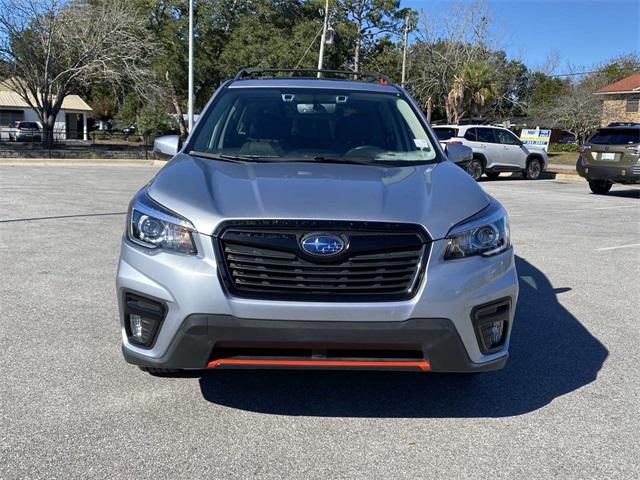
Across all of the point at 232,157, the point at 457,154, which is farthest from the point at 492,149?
the point at 232,157

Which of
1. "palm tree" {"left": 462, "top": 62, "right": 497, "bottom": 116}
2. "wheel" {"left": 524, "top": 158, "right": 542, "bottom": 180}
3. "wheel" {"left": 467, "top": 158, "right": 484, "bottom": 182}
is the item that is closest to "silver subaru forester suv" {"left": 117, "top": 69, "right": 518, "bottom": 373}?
"wheel" {"left": 467, "top": 158, "right": 484, "bottom": 182}

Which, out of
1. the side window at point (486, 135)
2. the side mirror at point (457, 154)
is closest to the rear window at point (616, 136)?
the side window at point (486, 135)

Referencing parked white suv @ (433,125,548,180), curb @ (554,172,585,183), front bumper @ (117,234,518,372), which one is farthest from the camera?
curb @ (554,172,585,183)

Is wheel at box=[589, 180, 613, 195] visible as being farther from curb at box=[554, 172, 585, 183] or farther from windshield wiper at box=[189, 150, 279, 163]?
windshield wiper at box=[189, 150, 279, 163]

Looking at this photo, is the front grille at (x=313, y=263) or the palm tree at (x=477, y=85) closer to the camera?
the front grille at (x=313, y=263)

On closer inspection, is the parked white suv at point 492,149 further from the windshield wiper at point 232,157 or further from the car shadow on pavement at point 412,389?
the windshield wiper at point 232,157

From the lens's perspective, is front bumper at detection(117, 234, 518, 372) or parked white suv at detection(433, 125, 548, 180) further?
parked white suv at detection(433, 125, 548, 180)

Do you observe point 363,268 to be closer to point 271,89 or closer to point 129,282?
point 129,282

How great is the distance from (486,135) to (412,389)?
17747mm

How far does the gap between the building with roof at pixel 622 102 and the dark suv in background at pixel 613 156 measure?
34.8 metres

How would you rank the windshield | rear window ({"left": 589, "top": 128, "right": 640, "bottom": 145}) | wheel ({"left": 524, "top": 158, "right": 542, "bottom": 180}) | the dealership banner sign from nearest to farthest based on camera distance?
the windshield < rear window ({"left": 589, "top": 128, "right": 640, "bottom": 145}) < wheel ({"left": 524, "top": 158, "right": 542, "bottom": 180}) < the dealership banner sign

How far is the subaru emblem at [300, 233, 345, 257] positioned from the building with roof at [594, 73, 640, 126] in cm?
5080

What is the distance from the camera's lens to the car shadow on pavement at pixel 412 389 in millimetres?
3570

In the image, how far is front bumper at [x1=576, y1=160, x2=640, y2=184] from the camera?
15867 mm
